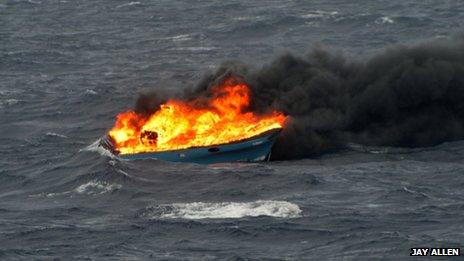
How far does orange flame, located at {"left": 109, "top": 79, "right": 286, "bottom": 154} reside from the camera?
9812cm

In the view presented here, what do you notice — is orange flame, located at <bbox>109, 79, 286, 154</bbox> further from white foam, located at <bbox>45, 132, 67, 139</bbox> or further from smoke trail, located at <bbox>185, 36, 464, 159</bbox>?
white foam, located at <bbox>45, 132, 67, 139</bbox>

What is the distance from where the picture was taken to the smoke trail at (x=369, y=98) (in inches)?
3873

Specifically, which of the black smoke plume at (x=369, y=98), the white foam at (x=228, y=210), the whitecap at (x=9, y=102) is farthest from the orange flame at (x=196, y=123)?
the whitecap at (x=9, y=102)

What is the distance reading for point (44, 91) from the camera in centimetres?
13400

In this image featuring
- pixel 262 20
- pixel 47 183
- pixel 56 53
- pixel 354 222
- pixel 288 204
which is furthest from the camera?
pixel 262 20

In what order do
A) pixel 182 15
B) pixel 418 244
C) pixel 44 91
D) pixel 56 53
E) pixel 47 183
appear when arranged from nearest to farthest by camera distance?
pixel 418 244, pixel 47 183, pixel 44 91, pixel 56 53, pixel 182 15

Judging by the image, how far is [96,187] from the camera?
87938mm

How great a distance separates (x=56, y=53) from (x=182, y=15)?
109ft

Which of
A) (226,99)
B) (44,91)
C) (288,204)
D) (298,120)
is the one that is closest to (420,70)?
(298,120)

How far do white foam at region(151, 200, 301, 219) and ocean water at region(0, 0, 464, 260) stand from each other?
0.52ft

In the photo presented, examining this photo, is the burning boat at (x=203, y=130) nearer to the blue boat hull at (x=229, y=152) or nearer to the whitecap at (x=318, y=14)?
the blue boat hull at (x=229, y=152)

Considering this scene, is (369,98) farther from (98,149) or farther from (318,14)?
(318,14)

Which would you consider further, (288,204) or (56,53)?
(56,53)

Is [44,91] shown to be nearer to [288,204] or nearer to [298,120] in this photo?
[298,120]
